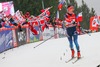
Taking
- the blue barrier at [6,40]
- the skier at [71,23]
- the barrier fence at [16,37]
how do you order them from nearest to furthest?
the skier at [71,23] < the blue barrier at [6,40] < the barrier fence at [16,37]

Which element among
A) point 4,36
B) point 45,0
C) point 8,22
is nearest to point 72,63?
point 4,36

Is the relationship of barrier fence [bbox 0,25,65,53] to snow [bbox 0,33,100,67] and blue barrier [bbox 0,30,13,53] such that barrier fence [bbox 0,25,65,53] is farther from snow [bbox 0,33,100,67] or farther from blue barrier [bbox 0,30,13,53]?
snow [bbox 0,33,100,67]

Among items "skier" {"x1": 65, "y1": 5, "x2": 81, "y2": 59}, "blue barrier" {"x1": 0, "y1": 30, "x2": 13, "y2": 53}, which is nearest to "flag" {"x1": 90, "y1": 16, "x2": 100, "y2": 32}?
"blue barrier" {"x1": 0, "y1": 30, "x2": 13, "y2": 53}

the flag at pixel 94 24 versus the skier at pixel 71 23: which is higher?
the skier at pixel 71 23

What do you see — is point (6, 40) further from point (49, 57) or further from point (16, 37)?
point (49, 57)

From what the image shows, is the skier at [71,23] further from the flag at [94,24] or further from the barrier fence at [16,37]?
the flag at [94,24]

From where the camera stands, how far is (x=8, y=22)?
25.4 meters

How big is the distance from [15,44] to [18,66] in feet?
26.9

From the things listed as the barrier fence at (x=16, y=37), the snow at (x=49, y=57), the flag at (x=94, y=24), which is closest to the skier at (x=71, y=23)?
the snow at (x=49, y=57)

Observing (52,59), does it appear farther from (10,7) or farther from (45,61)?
(10,7)

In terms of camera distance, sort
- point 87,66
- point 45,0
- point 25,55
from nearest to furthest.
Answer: point 87,66 → point 25,55 → point 45,0

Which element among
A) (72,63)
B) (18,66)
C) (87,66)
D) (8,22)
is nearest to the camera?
(87,66)

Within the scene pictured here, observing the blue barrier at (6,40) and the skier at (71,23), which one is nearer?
the skier at (71,23)

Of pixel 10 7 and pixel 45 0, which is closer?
pixel 10 7
